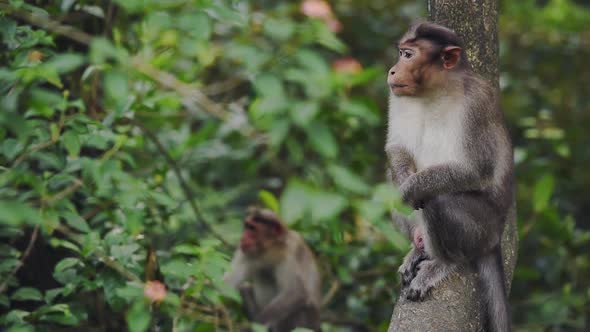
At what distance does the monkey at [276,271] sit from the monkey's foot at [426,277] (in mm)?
2846

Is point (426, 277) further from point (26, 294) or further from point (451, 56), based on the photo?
point (26, 294)

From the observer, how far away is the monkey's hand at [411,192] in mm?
4688

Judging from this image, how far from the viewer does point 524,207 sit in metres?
7.86

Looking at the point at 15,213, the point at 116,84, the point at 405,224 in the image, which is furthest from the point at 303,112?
the point at 405,224

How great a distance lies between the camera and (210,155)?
7031 millimetres

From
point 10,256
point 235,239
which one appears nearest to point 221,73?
point 235,239

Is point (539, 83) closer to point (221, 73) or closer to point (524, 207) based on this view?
point (524, 207)

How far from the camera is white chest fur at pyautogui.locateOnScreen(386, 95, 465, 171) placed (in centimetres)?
468

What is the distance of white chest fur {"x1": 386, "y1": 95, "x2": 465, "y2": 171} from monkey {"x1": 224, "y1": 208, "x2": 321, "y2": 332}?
8.62 ft

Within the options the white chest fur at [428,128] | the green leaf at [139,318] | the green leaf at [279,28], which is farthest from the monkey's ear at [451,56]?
the green leaf at [139,318]

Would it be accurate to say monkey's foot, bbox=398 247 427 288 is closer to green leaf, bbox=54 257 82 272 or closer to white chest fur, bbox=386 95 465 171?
white chest fur, bbox=386 95 465 171

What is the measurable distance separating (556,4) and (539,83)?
1.31m

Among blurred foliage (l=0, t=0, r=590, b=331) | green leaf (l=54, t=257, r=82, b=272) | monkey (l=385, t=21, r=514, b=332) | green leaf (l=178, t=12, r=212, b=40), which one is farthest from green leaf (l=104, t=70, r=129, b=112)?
monkey (l=385, t=21, r=514, b=332)

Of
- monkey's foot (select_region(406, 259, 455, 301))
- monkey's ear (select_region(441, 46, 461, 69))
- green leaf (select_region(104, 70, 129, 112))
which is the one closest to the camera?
green leaf (select_region(104, 70, 129, 112))
